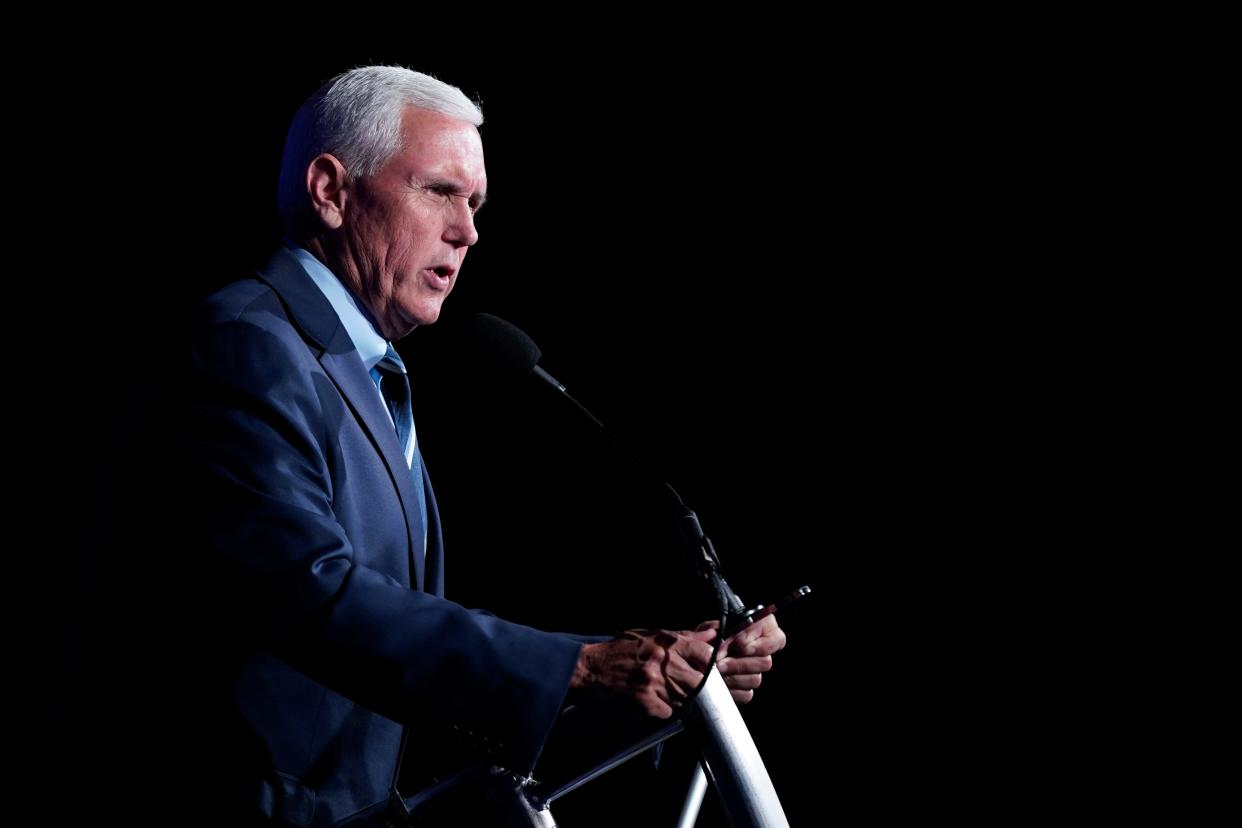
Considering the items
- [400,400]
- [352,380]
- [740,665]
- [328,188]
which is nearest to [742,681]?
[740,665]

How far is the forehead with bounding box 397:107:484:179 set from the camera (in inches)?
70.1

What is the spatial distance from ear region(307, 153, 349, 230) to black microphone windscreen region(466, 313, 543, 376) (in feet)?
1.27

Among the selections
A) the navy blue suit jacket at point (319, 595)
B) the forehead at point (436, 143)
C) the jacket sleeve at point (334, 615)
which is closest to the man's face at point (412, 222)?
the forehead at point (436, 143)

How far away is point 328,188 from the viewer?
177cm

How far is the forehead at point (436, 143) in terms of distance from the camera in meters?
1.78

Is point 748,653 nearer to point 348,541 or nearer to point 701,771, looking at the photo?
point 701,771

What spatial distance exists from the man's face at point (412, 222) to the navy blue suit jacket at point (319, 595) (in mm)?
→ 180

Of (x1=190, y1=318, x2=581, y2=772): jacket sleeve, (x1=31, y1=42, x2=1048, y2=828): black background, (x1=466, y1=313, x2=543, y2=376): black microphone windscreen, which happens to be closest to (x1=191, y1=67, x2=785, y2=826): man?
(x1=190, y1=318, x2=581, y2=772): jacket sleeve

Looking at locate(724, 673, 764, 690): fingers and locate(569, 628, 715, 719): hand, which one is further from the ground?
locate(569, 628, 715, 719): hand

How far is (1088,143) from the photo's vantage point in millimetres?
2561

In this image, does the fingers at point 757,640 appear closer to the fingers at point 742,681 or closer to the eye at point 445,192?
the fingers at point 742,681

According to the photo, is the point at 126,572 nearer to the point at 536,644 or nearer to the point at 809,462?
the point at 536,644

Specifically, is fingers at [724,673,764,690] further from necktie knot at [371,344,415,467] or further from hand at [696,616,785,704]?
necktie knot at [371,344,415,467]

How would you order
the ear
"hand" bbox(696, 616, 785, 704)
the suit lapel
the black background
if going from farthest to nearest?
the black background, the ear, the suit lapel, "hand" bbox(696, 616, 785, 704)
